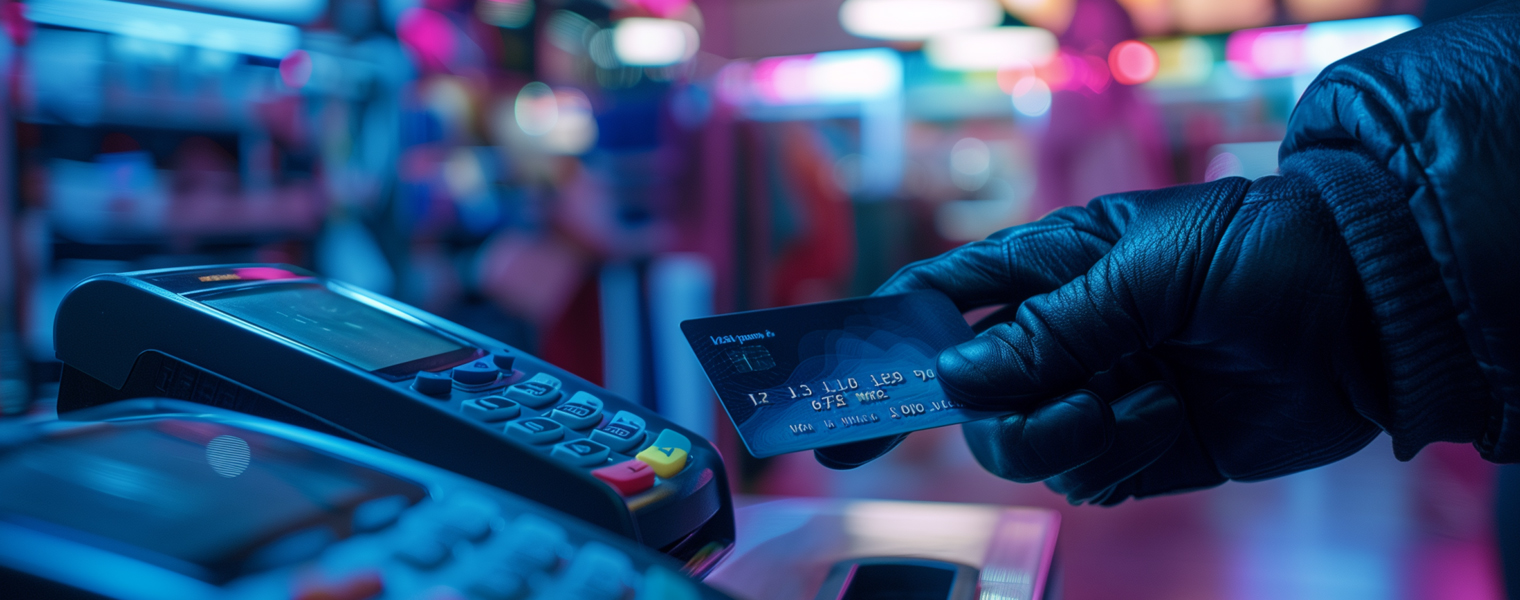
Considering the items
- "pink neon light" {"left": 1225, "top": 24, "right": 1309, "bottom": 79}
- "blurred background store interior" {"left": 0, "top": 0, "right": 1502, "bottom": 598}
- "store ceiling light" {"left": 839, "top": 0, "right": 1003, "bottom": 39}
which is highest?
"store ceiling light" {"left": 839, "top": 0, "right": 1003, "bottom": 39}

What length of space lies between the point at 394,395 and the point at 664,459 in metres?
0.11

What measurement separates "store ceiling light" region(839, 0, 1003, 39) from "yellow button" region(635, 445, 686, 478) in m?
3.26

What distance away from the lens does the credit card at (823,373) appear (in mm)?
402

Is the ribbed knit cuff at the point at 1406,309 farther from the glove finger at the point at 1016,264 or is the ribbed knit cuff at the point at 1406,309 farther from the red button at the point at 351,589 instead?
the red button at the point at 351,589

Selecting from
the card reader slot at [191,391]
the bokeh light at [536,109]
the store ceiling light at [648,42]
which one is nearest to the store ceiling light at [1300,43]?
the store ceiling light at [648,42]

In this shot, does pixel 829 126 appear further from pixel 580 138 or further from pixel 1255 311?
pixel 1255 311

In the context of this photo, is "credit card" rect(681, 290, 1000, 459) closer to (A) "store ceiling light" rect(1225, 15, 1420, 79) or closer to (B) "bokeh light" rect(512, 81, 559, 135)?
(B) "bokeh light" rect(512, 81, 559, 135)

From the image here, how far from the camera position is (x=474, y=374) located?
385mm

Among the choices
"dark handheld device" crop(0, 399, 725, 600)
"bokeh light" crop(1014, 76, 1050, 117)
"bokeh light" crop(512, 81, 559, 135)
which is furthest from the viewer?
"bokeh light" crop(1014, 76, 1050, 117)

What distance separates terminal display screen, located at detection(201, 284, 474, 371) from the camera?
14.8 inches

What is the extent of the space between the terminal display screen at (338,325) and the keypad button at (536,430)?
0.07m

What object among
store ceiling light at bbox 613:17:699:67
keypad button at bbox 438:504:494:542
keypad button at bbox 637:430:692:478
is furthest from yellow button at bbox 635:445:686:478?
store ceiling light at bbox 613:17:699:67

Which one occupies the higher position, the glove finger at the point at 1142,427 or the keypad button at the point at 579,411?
the keypad button at the point at 579,411

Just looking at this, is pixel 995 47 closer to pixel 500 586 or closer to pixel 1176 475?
pixel 1176 475
